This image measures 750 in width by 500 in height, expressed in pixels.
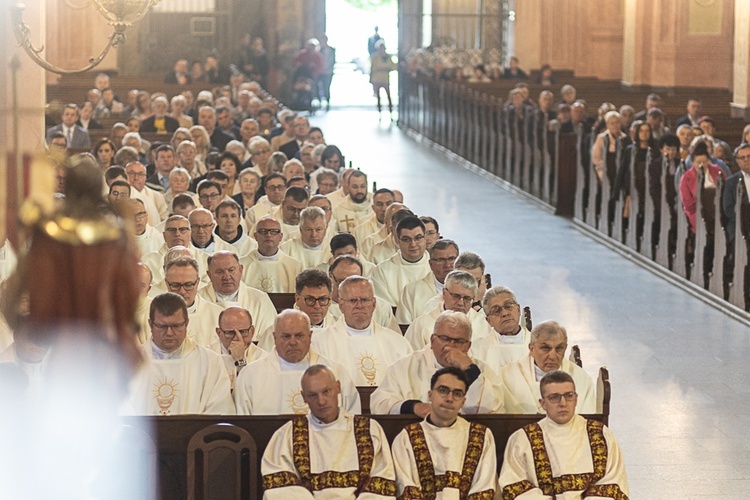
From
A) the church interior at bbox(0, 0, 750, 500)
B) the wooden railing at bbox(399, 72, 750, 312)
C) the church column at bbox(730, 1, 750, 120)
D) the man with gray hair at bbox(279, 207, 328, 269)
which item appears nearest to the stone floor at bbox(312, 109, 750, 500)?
the church interior at bbox(0, 0, 750, 500)

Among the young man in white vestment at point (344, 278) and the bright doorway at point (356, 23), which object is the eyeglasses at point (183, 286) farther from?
the bright doorway at point (356, 23)

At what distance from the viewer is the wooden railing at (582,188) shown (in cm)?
1104

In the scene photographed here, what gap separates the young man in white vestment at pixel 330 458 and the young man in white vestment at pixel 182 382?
3.15 ft

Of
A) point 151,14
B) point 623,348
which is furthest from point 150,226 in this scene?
point 151,14

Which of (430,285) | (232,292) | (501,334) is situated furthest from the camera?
(430,285)

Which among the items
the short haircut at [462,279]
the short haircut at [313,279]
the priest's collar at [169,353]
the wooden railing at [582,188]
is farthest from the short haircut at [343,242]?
the wooden railing at [582,188]

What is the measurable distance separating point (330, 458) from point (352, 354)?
5.69 ft

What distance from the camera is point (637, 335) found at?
10273 millimetres

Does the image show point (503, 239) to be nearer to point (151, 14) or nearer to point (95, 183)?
point (95, 183)

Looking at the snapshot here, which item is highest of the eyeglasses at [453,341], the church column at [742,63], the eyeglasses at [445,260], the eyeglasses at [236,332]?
the church column at [742,63]

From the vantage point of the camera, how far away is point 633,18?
2247 cm

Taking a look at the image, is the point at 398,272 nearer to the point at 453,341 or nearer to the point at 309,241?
the point at 309,241

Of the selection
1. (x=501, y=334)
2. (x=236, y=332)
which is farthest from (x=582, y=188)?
(x=236, y=332)

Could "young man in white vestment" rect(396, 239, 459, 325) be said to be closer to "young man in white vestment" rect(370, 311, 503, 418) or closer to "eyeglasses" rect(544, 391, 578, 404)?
"young man in white vestment" rect(370, 311, 503, 418)
